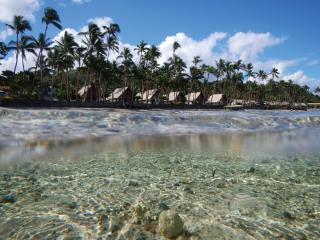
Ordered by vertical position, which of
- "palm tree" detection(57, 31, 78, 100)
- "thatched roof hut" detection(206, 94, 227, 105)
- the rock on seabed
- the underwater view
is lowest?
the underwater view

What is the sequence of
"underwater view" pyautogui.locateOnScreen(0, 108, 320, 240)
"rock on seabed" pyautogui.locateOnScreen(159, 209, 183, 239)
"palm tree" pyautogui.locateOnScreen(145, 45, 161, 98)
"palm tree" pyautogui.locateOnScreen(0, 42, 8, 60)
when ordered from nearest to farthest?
"rock on seabed" pyautogui.locateOnScreen(159, 209, 183, 239)
"underwater view" pyautogui.locateOnScreen(0, 108, 320, 240)
"palm tree" pyautogui.locateOnScreen(0, 42, 8, 60)
"palm tree" pyautogui.locateOnScreen(145, 45, 161, 98)

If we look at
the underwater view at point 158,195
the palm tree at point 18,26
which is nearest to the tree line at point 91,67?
the palm tree at point 18,26

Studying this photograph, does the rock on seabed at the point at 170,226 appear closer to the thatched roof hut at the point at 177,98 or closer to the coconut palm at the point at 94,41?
the coconut palm at the point at 94,41

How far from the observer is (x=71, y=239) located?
5215mm

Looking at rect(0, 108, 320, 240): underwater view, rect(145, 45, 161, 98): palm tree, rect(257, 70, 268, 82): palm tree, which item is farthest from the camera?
rect(257, 70, 268, 82): palm tree

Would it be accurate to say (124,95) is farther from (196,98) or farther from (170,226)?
(170,226)

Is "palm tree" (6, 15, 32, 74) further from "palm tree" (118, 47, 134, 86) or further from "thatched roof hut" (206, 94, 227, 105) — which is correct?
"thatched roof hut" (206, 94, 227, 105)

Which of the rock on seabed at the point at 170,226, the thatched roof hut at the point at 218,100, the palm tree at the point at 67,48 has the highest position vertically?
the palm tree at the point at 67,48

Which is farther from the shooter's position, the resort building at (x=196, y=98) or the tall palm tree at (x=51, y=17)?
the resort building at (x=196, y=98)

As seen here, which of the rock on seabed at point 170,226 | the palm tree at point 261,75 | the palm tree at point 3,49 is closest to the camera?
the rock on seabed at point 170,226

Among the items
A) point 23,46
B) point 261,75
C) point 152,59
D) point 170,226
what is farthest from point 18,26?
point 261,75

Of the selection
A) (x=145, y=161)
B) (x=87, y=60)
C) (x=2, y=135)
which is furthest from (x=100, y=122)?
(x=87, y=60)

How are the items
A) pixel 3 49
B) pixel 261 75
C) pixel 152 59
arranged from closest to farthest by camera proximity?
pixel 3 49
pixel 152 59
pixel 261 75

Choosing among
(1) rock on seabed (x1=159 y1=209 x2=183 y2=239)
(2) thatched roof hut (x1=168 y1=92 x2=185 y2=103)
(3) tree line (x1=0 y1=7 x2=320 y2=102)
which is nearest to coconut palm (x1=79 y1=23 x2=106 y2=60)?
(3) tree line (x1=0 y1=7 x2=320 y2=102)
